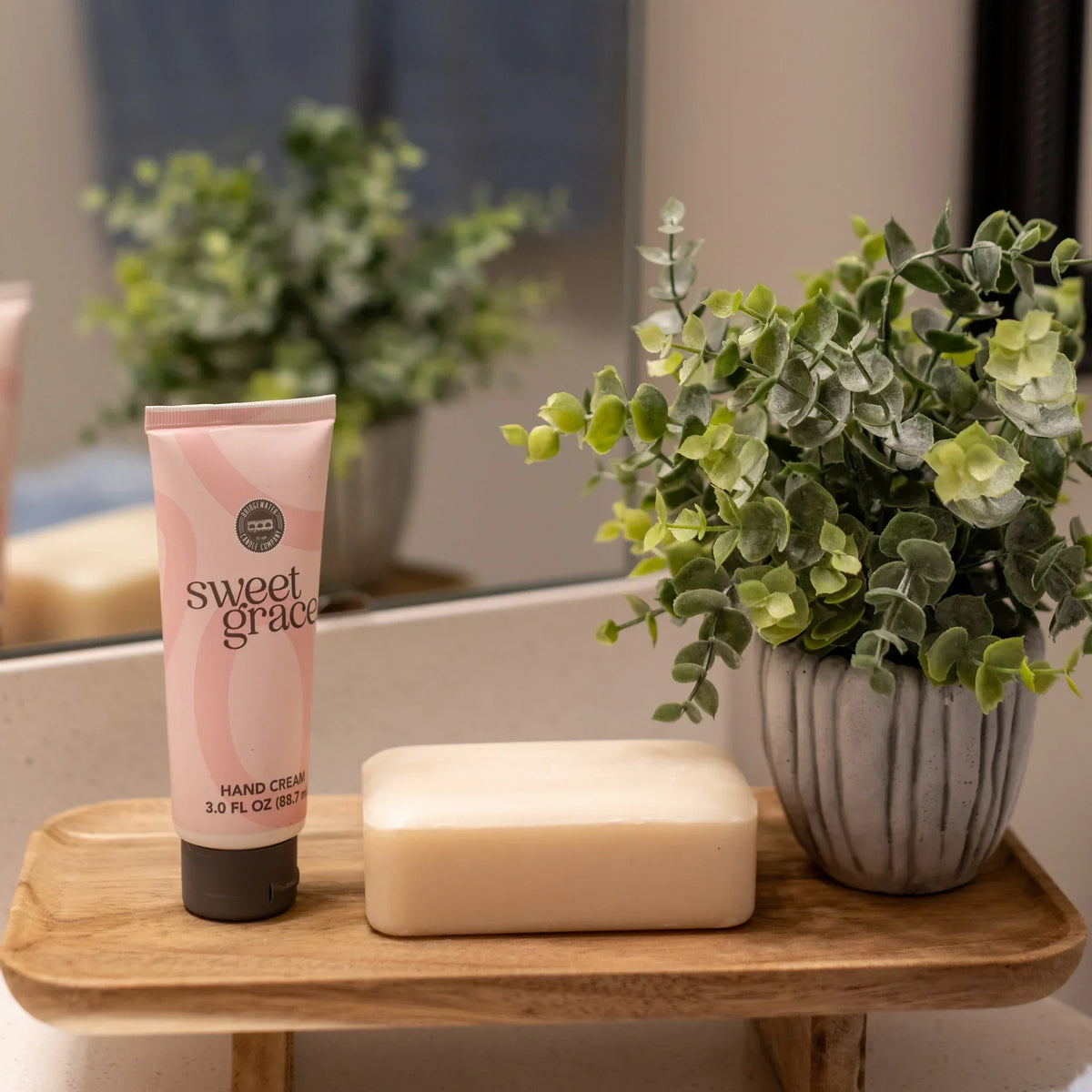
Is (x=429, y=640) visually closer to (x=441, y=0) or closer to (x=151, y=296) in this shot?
(x=151, y=296)

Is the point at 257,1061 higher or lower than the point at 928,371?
lower

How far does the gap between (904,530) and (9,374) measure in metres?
Answer: 0.35

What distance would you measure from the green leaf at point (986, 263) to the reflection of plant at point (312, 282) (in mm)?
308

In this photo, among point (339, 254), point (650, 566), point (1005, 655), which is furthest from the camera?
point (339, 254)

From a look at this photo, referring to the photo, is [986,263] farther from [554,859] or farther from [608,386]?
[554,859]

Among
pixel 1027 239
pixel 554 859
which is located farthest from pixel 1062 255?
pixel 554 859

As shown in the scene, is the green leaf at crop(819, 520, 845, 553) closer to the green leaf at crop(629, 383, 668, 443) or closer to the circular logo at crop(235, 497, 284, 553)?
the green leaf at crop(629, 383, 668, 443)

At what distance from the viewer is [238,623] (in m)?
0.41

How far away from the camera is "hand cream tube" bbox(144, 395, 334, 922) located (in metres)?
0.41

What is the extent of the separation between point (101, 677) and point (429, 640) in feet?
0.49

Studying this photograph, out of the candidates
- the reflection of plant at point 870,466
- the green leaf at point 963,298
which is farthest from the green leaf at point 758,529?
the green leaf at point 963,298

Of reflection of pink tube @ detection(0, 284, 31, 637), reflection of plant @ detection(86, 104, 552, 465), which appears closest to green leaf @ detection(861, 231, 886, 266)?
reflection of plant @ detection(86, 104, 552, 465)

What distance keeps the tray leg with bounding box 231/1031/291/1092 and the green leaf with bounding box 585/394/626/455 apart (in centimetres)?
23

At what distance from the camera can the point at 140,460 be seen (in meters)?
0.59
